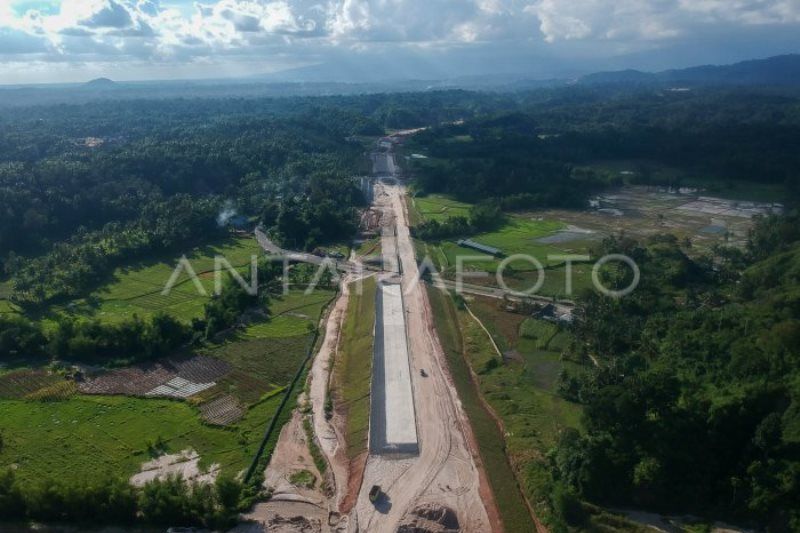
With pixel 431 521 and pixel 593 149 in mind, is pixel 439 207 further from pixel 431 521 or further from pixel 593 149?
pixel 431 521

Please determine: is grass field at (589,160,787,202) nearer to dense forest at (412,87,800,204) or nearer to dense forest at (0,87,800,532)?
dense forest at (412,87,800,204)

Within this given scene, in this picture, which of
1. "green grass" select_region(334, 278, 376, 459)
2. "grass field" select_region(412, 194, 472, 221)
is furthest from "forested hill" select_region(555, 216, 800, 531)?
"grass field" select_region(412, 194, 472, 221)

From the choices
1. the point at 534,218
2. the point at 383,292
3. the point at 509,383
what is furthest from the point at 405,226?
the point at 509,383

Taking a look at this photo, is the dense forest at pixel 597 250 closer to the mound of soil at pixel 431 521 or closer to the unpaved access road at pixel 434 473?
the unpaved access road at pixel 434 473

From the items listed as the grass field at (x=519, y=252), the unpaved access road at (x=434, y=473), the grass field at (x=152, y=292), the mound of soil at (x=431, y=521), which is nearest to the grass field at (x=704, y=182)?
the grass field at (x=519, y=252)

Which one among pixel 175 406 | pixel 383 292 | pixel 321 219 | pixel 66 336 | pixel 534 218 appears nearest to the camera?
pixel 175 406

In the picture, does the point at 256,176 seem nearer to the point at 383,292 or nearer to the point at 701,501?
the point at 383,292
